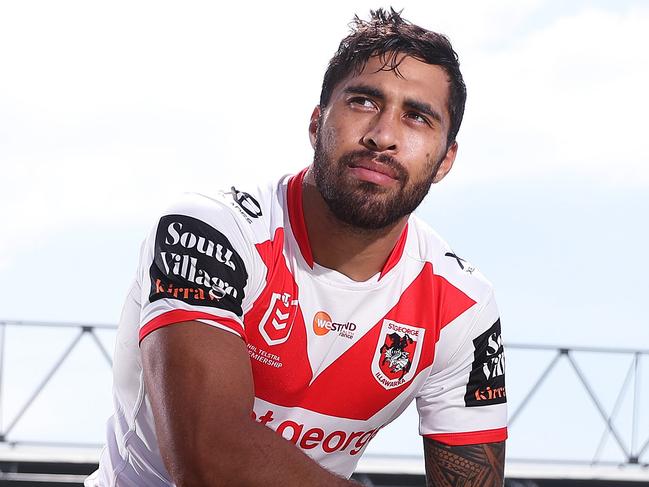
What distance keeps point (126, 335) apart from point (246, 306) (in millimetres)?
458

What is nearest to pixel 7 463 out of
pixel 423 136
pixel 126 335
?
pixel 126 335

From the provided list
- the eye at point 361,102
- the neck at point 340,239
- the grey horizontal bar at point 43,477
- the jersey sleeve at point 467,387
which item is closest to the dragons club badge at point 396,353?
the jersey sleeve at point 467,387

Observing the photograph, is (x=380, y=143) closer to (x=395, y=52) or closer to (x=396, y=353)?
(x=395, y=52)

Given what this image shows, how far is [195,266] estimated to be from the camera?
2.95 meters

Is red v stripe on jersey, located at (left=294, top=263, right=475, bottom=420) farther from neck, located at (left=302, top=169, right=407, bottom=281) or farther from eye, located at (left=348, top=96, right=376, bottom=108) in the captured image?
eye, located at (left=348, top=96, right=376, bottom=108)

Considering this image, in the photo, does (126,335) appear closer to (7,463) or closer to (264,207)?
(264,207)

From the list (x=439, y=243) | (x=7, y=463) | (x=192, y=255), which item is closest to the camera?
(x=192, y=255)

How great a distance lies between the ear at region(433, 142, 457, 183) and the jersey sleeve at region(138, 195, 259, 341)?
0.82 metres

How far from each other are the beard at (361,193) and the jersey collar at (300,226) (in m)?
0.14

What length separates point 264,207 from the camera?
337 centimetres

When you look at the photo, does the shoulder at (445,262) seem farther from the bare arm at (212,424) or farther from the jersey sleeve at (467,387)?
the bare arm at (212,424)

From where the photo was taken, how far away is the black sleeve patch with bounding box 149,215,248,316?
291 centimetres


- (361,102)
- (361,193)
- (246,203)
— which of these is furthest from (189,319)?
(361,102)

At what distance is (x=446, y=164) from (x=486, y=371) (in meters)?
0.79
